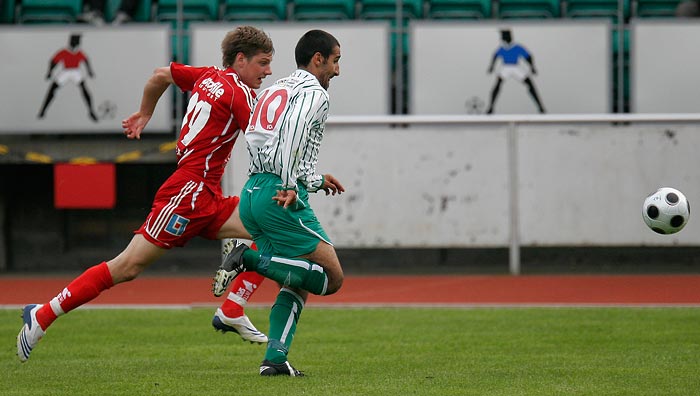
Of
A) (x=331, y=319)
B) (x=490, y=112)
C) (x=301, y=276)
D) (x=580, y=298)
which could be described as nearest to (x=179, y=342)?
(x=331, y=319)

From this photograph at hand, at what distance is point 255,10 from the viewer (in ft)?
55.4

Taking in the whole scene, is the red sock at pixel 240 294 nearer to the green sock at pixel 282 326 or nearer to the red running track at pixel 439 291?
the green sock at pixel 282 326

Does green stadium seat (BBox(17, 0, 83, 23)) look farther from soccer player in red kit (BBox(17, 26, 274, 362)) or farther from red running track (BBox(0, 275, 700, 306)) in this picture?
soccer player in red kit (BBox(17, 26, 274, 362))

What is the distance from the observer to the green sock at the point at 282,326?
6902mm

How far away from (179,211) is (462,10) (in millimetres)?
9993

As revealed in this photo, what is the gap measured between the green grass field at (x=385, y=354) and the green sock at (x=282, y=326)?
0.15 metres

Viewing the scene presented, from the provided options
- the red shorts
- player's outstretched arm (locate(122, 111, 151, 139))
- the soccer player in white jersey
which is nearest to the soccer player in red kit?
the red shorts

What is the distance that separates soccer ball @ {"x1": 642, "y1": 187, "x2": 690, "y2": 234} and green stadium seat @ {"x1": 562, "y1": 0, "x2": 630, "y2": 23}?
27.8 feet

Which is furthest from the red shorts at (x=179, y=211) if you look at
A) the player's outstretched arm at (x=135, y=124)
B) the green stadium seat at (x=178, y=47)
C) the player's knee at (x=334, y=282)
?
the green stadium seat at (x=178, y=47)

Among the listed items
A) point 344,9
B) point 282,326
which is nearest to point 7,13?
point 344,9

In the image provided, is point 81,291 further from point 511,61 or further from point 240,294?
point 511,61

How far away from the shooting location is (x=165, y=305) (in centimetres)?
1225

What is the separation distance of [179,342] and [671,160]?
29.0 feet

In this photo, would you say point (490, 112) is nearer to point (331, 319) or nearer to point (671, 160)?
point (671, 160)
